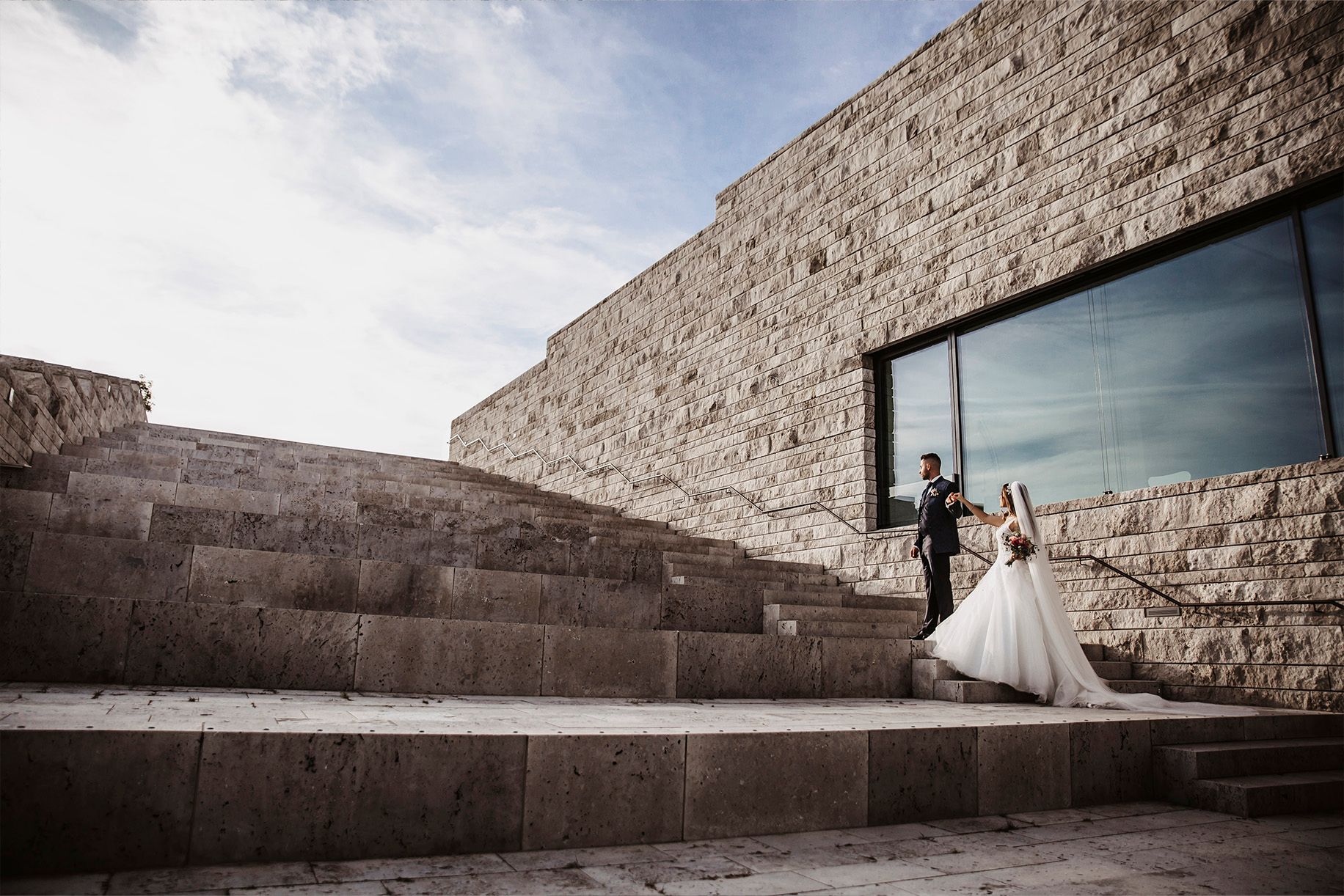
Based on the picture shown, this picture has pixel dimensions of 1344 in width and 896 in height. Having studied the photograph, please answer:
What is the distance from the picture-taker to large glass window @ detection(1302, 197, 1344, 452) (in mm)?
6219

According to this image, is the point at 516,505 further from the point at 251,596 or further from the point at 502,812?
the point at 502,812

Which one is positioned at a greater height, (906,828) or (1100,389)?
(1100,389)

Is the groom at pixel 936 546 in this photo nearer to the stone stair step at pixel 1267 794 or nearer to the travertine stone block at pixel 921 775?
the stone stair step at pixel 1267 794

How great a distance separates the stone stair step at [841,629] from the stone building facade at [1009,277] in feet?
4.25

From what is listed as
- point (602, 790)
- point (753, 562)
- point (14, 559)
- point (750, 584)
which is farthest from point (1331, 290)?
point (14, 559)

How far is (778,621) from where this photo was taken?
695 cm

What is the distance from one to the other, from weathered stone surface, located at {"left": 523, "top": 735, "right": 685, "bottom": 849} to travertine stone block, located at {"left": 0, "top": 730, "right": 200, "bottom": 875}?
1.11m

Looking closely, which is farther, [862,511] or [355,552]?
[862,511]

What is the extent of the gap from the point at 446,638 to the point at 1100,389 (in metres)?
6.77

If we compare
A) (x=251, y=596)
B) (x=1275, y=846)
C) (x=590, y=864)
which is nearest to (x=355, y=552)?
(x=251, y=596)

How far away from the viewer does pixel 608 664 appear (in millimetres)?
5242

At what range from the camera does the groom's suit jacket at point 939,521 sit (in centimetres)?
771

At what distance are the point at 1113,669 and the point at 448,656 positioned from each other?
5697mm

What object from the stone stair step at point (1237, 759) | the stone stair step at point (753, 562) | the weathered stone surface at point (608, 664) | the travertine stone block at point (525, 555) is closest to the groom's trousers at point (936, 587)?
the stone stair step at point (753, 562)
